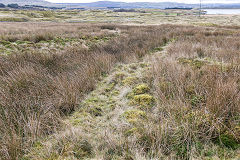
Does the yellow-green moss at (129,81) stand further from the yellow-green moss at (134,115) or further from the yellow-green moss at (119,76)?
the yellow-green moss at (134,115)

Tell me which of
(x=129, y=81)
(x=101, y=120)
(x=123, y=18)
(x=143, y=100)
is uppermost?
(x=123, y=18)

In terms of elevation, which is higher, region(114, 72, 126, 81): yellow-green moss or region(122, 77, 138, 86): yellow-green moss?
region(114, 72, 126, 81): yellow-green moss

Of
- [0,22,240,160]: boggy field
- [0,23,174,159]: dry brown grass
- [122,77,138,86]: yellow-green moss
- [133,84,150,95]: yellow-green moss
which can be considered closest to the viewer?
[0,22,240,160]: boggy field

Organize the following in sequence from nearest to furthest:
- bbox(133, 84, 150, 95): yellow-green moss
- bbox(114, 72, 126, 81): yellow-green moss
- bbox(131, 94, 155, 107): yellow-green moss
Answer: bbox(131, 94, 155, 107): yellow-green moss
bbox(133, 84, 150, 95): yellow-green moss
bbox(114, 72, 126, 81): yellow-green moss

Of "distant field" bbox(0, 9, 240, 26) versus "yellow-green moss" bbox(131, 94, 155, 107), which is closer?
"yellow-green moss" bbox(131, 94, 155, 107)

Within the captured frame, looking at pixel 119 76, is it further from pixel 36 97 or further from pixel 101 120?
pixel 36 97

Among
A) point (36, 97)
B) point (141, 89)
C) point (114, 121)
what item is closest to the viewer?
point (114, 121)

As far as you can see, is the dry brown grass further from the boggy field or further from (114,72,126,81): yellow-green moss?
(114,72,126,81): yellow-green moss

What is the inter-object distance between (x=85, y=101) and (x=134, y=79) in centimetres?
187

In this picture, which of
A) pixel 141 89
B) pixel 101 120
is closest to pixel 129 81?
pixel 141 89

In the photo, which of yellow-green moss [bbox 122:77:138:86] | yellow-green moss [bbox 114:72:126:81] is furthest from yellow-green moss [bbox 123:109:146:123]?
yellow-green moss [bbox 114:72:126:81]

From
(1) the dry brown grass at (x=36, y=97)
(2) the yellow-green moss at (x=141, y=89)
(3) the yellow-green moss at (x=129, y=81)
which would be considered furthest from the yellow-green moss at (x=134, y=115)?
(3) the yellow-green moss at (x=129, y=81)

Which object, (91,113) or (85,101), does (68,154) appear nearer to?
(91,113)

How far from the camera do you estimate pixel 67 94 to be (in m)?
3.39
